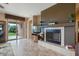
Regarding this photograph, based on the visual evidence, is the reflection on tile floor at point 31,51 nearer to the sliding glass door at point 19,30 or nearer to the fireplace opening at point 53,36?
the sliding glass door at point 19,30

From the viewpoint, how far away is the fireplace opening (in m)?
5.87

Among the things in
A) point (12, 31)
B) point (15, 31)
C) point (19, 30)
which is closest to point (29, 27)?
point (19, 30)

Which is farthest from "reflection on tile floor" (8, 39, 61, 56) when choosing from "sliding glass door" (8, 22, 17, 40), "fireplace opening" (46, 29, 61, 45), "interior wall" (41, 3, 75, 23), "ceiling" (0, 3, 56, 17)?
"ceiling" (0, 3, 56, 17)

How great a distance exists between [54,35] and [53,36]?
0.12 meters

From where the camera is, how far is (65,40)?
532 centimetres

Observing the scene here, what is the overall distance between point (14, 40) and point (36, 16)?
2.43 m

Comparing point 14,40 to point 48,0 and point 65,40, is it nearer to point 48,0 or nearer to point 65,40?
point 65,40

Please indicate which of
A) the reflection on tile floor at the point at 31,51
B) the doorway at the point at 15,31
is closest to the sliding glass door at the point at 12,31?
the doorway at the point at 15,31

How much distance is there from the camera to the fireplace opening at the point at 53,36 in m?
5.87

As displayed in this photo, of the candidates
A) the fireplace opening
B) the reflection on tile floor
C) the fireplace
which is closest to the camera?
the reflection on tile floor

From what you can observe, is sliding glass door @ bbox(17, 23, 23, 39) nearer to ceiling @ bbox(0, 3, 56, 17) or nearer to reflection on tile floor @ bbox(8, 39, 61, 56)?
reflection on tile floor @ bbox(8, 39, 61, 56)

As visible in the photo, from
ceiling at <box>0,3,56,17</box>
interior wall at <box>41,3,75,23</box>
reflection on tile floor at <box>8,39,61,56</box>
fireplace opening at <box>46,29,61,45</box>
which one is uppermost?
ceiling at <box>0,3,56,17</box>

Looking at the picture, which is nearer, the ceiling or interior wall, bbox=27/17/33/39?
the ceiling

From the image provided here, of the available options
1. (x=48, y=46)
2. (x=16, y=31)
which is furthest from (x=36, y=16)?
(x=48, y=46)
